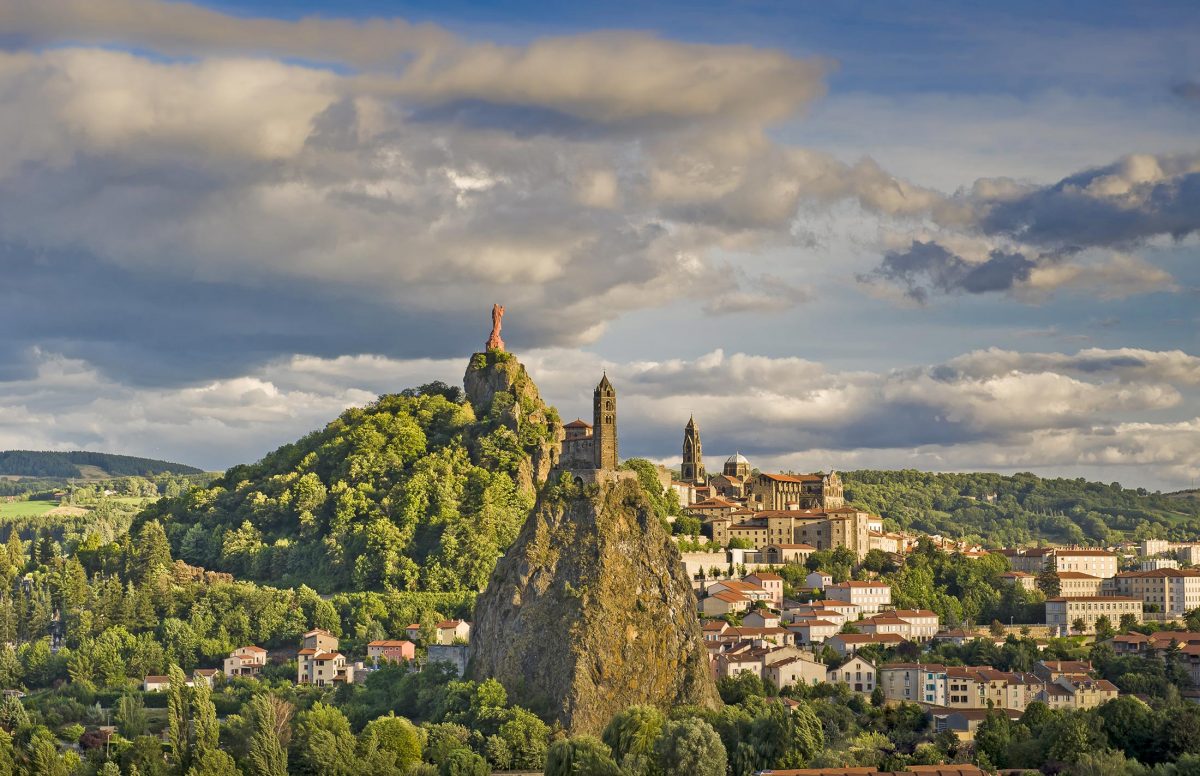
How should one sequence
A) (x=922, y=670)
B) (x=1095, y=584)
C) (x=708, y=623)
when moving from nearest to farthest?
(x=922, y=670) → (x=708, y=623) → (x=1095, y=584)

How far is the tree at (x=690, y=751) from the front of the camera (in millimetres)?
68812

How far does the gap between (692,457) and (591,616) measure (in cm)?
4908

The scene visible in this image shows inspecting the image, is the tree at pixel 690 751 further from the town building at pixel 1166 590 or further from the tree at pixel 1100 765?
the town building at pixel 1166 590

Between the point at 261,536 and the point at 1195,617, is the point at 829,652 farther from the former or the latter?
the point at 261,536

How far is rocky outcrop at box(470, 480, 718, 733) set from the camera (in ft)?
286

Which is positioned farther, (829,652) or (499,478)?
(499,478)

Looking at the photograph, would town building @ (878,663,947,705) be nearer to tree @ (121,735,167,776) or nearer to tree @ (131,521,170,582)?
tree @ (121,735,167,776)

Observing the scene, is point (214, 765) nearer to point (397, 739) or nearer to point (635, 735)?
point (397, 739)

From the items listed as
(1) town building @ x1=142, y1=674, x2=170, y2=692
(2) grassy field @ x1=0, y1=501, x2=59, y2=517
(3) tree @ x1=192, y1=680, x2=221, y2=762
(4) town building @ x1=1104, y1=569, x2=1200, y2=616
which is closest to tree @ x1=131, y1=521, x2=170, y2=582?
(1) town building @ x1=142, y1=674, x2=170, y2=692

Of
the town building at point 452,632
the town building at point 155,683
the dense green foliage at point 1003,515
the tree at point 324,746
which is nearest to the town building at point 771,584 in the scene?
the town building at point 452,632

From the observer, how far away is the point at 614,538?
92625 millimetres

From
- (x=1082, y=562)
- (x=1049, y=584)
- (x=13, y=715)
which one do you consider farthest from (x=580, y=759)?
(x=1082, y=562)

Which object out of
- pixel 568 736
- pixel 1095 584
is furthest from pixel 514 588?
pixel 1095 584

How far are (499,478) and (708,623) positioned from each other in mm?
20807
